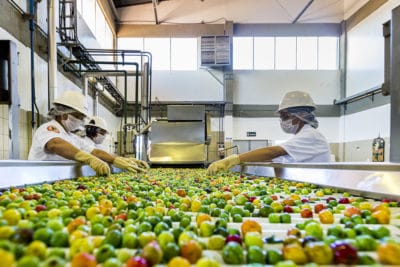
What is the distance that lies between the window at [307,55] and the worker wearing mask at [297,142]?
343 inches

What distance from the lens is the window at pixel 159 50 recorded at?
11555mm

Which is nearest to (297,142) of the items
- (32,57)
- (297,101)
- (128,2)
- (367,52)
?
(297,101)

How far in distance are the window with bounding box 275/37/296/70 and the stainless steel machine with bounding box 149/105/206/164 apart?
225 inches

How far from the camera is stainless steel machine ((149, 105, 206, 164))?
7.00 meters

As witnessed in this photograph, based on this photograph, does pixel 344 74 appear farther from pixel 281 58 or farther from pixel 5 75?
pixel 5 75

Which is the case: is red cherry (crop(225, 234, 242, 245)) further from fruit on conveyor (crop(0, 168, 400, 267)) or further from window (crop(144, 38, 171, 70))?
window (crop(144, 38, 171, 70))

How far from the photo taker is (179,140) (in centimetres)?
708

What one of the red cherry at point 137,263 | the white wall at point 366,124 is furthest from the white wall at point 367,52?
the red cherry at point 137,263

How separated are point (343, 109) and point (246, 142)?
347cm

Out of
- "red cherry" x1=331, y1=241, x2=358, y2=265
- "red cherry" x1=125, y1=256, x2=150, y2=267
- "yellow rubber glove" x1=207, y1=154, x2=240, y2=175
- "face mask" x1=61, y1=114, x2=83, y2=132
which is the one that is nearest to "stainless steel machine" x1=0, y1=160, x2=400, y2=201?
"yellow rubber glove" x1=207, y1=154, x2=240, y2=175

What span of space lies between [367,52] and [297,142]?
831 centimetres

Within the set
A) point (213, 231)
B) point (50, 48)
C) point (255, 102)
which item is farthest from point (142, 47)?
point (213, 231)

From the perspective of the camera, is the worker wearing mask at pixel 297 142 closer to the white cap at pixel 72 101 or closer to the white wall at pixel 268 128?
the white cap at pixel 72 101

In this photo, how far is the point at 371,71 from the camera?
999cm
